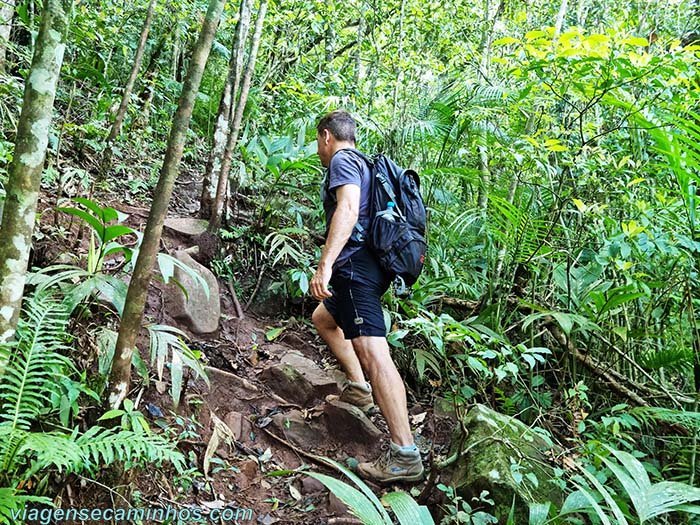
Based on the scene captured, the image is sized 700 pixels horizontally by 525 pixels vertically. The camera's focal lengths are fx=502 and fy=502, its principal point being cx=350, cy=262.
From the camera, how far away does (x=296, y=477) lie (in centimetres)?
315

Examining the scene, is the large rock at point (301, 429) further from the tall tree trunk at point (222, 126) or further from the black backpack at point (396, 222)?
the tall tree trunk at point (222, 126)

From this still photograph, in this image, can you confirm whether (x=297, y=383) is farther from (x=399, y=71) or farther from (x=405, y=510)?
(x=399, y=71)

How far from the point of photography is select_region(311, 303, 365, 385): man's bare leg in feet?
12.2

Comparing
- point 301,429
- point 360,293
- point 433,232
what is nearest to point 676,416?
point 360,293

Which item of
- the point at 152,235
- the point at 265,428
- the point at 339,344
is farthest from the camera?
the point at 339,344

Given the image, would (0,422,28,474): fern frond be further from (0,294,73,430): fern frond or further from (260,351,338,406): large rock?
(260,351,338,406): large rock

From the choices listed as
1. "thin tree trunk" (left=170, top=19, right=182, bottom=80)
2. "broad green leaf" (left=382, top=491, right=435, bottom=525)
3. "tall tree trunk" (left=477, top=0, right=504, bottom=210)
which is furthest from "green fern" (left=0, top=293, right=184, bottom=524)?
"thin tree trunk" (left=170, top=19, right=182, bottom=80)

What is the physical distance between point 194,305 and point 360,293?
153 centimetres

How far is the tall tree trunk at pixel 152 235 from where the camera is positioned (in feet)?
7.42

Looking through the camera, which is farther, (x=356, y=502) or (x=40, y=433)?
(x=40, y=433)

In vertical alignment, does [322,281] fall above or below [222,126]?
below

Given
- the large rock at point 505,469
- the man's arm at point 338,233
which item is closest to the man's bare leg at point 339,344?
the man's arm at point 338,233

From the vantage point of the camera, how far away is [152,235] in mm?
2258

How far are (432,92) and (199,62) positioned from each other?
4327 millimetres
